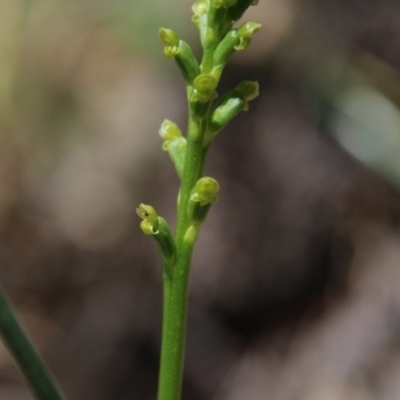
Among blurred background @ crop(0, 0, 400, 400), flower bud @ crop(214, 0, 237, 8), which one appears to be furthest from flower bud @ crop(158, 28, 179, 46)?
blurred background @ crop(0, 0, 400, 400)

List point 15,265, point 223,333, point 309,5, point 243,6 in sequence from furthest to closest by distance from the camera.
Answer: point 309,5 < point 15,265 < point 223,333 < point 243,6

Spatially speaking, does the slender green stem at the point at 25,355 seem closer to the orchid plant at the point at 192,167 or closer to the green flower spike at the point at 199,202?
the orchid plant at the point at 192,167

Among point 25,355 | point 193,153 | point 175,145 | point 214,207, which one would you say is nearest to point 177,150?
point 175,145

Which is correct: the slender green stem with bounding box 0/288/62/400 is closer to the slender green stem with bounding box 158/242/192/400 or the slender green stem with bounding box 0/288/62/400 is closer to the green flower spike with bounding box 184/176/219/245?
the slender green stem with bounding box 158/242/192/400

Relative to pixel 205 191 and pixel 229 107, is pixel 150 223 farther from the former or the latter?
pixel 229 107

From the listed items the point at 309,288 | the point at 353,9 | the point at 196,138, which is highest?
the point at 196,138

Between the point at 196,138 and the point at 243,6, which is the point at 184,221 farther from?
the point at 243,6

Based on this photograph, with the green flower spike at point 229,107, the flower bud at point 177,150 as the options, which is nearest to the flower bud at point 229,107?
the green flower spike at point 229,107

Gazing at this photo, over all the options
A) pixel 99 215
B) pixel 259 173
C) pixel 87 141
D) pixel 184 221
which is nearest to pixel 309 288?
pixel 259 173
